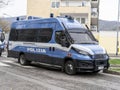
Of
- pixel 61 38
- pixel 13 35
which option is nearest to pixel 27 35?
pixel 13 35

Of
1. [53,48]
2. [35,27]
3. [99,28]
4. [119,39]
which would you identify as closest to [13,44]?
[35,27]

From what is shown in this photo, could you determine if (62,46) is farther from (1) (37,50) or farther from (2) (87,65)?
(1) (37,50)

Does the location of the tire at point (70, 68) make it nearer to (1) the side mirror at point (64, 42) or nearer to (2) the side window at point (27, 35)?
(1) the side mirror at point (64, 42)

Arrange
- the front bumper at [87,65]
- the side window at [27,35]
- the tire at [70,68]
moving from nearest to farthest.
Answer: the front bumper at [87,65] → the tire at [70,68] → the side window at [27,35]

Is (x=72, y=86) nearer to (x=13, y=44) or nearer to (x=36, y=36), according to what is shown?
(x=36, y=36)

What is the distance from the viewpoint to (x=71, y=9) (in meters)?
62.5

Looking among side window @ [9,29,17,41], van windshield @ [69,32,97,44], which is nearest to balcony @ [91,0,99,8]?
side window @ [9,29,17,41]

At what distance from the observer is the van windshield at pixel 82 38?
16.0m

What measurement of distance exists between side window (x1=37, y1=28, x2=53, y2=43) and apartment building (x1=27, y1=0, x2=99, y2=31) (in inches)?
1708

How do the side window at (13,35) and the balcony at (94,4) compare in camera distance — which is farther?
the balcony at (94,4)

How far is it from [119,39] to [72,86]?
4156cm

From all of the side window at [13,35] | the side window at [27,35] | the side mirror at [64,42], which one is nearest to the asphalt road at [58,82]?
the side mirror at [64,42]

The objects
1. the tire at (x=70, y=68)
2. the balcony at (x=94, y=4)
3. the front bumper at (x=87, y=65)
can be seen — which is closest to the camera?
the front bumper at (x=87, y=65)

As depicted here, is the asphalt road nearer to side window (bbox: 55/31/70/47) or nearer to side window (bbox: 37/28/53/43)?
side window (bbox: 55/31/70/47)
